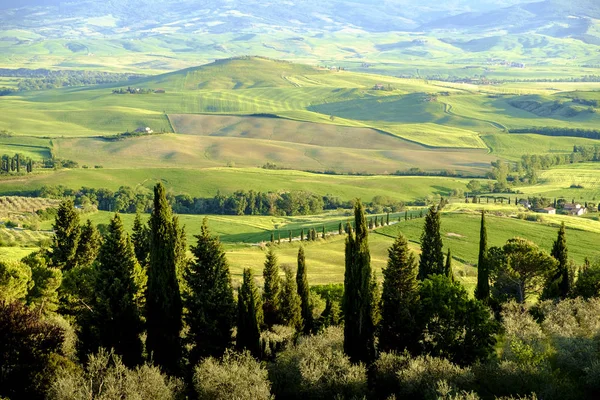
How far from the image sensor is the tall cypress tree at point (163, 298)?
43.2 meters

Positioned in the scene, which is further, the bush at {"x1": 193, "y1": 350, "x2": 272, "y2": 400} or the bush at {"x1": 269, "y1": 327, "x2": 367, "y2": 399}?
the bush at {"x1": 269, "y1": 327, "x2": 367, "y2": 399}

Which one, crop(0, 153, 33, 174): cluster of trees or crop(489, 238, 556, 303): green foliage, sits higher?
crop(0, 153, 33, 174): cluster of trees

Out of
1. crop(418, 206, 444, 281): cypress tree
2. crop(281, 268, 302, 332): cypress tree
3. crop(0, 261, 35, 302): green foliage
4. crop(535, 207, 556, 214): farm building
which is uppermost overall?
crop(418, 206, 444, 281): cypress tree

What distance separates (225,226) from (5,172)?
7027cm

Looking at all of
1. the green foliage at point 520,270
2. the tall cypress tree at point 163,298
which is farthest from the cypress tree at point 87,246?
the green foliage at point 520,270

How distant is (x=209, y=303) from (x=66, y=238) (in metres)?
25.4

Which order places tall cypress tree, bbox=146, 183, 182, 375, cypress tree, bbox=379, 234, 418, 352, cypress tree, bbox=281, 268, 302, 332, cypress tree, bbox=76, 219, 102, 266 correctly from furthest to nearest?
cypress tree, bbox=76, 219, 102, 266 < cypress tree, bbox=281, 268, 302, 332 < cypress tree, bbox=379, 234, 418, 352 < tall cypress tree, bbox=146, 183, 182, 375

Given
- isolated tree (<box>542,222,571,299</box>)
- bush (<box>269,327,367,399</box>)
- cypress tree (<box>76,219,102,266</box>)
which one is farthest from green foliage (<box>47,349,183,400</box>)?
isolated tree (<box>542,222,571,299</box>)

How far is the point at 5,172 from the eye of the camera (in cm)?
16775

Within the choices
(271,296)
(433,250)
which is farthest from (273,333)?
(433,250)

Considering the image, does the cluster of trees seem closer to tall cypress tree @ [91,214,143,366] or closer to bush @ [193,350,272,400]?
tall cypress tree @ [91,214,143,366]

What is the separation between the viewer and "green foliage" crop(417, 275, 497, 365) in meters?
43.7

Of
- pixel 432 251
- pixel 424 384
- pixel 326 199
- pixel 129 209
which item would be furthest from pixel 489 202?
pixel 424 384

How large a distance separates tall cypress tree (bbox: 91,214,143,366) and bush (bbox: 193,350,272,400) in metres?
7.38
